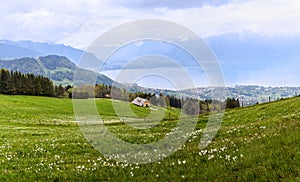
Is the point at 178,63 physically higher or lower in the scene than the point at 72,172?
higher

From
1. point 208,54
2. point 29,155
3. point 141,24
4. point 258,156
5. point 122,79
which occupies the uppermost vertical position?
point 141,24

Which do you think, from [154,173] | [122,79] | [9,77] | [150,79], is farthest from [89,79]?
[9,77]

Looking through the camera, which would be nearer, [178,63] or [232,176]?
[232,176]

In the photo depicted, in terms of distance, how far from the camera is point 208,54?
15891 millimetres

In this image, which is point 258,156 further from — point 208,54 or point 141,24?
point 141,24

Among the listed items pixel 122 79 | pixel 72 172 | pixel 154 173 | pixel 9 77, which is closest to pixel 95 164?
pixel 72 172

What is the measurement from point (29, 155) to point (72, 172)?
6328 millimetres

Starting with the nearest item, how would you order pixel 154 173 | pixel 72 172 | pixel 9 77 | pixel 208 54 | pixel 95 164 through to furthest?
pixel 154 173, pixel 72 172, pixel 95 164, pixel 208 54, pixel 9 77

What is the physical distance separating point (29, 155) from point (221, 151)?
11166 mm

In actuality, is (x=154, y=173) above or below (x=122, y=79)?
below

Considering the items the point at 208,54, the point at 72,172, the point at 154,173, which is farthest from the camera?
the point at 208,54

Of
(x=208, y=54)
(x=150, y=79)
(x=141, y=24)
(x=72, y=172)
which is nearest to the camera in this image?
(x=72, y=172)

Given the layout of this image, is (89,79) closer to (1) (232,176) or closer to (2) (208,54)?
(2) (208,54)

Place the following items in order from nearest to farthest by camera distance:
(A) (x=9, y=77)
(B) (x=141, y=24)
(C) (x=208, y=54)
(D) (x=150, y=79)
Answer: (C) (x=208, y=54) < (B) (x=141, y=24) < (D) (x=150, y=79) < (A) (x=9, y=77)
